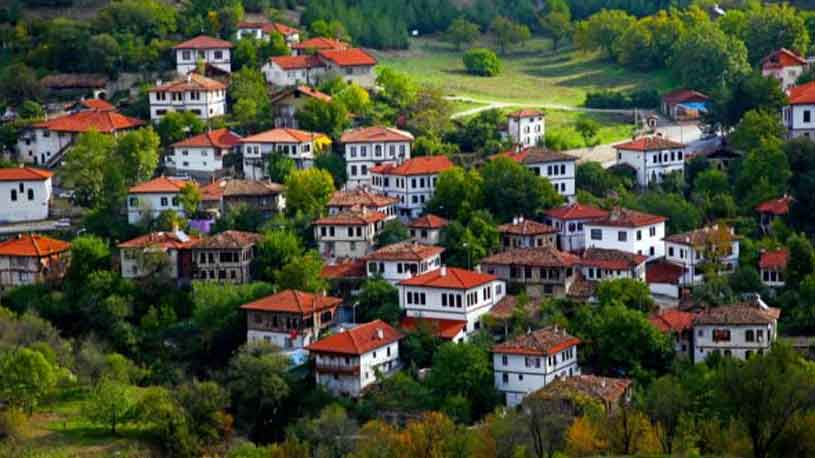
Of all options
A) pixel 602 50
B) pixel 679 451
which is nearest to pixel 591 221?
pixel 679 451

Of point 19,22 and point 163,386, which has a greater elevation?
point 19,22

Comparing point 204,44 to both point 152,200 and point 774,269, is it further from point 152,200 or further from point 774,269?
point 774,269

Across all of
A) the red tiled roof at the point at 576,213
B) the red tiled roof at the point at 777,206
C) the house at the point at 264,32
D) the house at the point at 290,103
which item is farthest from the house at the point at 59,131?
the red tiled roof at the point at 777,206

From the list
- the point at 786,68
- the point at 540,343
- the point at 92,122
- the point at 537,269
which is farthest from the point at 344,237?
the point at 786,68

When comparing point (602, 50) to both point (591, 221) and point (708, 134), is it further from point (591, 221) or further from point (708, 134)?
point (591, 221)

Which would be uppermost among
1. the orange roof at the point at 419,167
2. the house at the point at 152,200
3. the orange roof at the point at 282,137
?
the orange roof at the point at 282,137

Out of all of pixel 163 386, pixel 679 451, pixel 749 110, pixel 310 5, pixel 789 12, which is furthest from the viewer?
pixel 310 5

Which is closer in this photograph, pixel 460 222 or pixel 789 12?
pixel 460 222

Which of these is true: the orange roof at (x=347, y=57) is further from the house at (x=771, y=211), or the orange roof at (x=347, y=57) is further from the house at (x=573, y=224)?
the house at (x=771, y=211)
